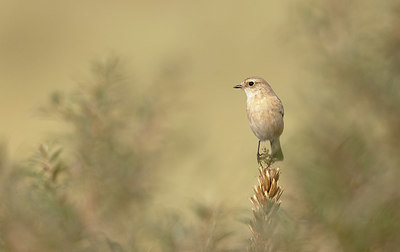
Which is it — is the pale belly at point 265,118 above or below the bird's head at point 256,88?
below

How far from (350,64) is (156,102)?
6.23ft

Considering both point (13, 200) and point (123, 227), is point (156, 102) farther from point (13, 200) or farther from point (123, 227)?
point (13, 200)

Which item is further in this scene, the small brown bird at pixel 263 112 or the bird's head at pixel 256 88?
the bird's head at pixel 256 88

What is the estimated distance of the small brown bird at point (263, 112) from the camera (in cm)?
344

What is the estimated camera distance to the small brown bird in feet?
11.3

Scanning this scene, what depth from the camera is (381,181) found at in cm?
390

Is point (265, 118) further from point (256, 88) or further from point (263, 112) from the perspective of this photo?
point (256, 88)

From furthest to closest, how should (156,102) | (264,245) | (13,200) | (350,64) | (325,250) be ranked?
1. (350,64)
2. (156,102)
3. (325,250)
4. (13,200)
5. (264,245)

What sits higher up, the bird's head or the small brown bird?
the bird's head

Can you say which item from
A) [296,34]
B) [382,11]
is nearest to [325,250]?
[296,34]

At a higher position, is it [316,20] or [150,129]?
[316,20]

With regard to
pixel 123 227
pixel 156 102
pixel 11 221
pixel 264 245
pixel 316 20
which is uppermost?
pixel 316 20

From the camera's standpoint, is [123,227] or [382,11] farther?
[382,11]

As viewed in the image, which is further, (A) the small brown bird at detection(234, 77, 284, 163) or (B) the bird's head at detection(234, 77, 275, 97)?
(B) the bird's head at detection(234, 77, 275, 97)
